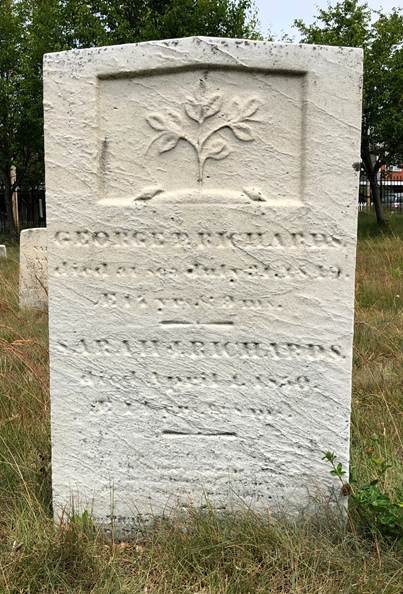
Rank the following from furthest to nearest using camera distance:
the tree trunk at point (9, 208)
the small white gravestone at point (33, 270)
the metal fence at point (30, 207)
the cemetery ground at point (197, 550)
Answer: the metal fence at point (30, 207)
the tree trunk at point (9, 208)
the small white gravestone at point (33, 270)
the cemetery ground at point (197, 550)

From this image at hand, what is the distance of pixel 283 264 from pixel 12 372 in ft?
7.88

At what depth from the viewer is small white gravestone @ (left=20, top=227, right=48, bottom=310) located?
23.8 feet

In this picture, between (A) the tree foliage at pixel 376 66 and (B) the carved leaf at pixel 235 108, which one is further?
(A) the tree foliage at pixel 376 66

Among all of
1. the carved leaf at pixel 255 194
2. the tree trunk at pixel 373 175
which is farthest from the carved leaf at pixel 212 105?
the tree trunk at pixel 373 175

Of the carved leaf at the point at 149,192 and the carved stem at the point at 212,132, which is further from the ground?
the carved stem at the point at 212,132

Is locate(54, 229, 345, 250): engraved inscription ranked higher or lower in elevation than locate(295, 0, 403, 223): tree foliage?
lower

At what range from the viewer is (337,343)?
8.01 ft

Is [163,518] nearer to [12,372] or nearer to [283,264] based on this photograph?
[283,264]

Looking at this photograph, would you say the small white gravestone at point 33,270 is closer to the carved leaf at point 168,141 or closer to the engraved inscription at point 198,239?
the engraved inscription at point 198,239

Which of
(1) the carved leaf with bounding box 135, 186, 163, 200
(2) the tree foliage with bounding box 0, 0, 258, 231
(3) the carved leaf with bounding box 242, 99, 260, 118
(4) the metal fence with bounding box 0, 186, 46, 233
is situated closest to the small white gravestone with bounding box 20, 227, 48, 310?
(1) the carved leaf with bounding box 135, 186, 163, 200

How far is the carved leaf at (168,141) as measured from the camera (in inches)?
93.4

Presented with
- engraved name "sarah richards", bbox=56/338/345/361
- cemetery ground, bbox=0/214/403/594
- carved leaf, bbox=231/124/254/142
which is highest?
carved leaf, bbox=231/124/254/142

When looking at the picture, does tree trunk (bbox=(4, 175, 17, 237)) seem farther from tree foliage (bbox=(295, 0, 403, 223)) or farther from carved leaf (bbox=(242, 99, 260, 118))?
carved leaf (bbox=(242, 99, 260, 118))

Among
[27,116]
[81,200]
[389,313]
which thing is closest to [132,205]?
[81,200]
